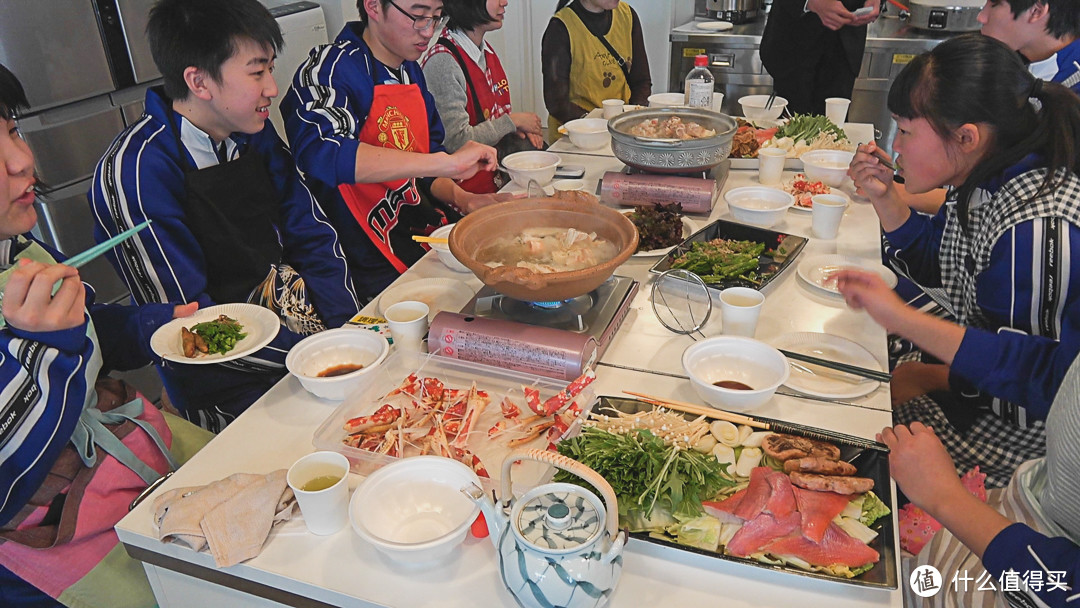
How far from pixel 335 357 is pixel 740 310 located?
3.24 ft

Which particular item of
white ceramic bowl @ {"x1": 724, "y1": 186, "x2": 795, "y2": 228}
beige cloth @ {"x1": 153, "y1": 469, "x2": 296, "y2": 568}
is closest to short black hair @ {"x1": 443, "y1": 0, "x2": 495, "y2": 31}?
white ceramic bowl @ {"x1": 724, "y1": 186, "x2": 795, "y2": 228}

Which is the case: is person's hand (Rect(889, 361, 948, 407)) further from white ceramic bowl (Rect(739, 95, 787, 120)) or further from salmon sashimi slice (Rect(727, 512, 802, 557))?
white ceramic bowl (Rect(739, 95, 787, 120))

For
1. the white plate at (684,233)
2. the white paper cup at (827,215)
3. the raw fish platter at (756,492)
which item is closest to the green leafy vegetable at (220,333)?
the raw fish platter at (756,492)

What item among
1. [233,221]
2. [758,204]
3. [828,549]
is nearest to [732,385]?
[828,549]

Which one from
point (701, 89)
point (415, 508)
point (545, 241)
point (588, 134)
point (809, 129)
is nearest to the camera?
point (415, 508)

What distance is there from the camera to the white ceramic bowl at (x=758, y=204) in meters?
2.40

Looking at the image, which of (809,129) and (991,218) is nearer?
(991,218)

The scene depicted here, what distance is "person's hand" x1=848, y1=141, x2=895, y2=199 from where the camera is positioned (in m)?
2.32

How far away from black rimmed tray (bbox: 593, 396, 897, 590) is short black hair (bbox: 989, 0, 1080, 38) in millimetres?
2452

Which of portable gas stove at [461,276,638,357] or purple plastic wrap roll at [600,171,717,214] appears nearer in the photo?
portable gas stove at [461,276,638,357]

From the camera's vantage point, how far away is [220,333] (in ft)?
5.66

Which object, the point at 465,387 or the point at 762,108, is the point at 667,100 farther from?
the point at 465,387

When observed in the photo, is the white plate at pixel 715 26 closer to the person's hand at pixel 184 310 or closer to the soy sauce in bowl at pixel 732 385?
the soy sauce in bowl at pixel 732 385

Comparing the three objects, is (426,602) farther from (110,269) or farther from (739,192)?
(110,269)
